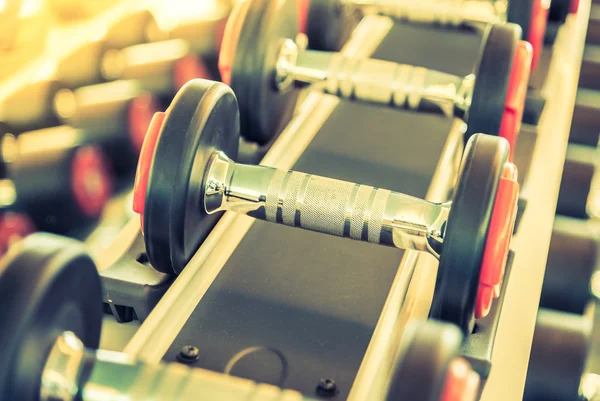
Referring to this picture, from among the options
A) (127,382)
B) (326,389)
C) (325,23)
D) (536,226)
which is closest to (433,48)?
(325,23)

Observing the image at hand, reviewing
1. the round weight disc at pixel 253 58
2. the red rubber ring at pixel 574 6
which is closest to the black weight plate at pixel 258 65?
the round weight disc at pixel 253 58

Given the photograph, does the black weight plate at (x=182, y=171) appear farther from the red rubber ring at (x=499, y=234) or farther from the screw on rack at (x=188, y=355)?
the red rubber ring at (x=499, y=234)

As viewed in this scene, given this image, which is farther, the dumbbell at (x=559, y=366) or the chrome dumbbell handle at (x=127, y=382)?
the dumbbell at (x=559, y=366)

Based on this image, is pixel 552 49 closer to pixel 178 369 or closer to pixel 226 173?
pixel 226 173

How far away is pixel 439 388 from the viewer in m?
0.59

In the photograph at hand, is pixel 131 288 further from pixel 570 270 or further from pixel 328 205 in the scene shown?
pixel 570 270

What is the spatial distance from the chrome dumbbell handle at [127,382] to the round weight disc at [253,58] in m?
0.59

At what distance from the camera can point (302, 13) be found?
4.89 ft

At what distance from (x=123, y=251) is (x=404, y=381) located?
23.2 inches

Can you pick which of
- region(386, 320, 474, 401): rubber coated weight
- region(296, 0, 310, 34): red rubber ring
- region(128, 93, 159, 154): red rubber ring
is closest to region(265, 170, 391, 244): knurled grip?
region(386, 320, 474, 401): rubber coated weight

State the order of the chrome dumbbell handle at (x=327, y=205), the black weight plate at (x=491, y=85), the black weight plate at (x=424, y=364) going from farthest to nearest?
the black weight plate at (x=491, y=85) → the chrome dumbbell handle at (x=327, y=205) → the black weight plate at (x=424, y=364)

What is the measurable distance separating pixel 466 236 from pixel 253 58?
53 cm

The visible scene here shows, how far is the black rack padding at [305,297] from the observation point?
0.91 m

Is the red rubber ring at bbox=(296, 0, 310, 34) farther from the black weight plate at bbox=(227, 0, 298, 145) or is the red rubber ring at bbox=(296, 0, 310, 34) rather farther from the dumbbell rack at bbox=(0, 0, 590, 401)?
the dumbbell rack at bbox=(0, 0, 590, 401)
